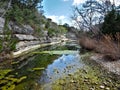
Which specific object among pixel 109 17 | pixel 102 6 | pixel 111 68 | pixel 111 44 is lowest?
pixel 111 68

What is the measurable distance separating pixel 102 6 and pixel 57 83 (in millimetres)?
19075

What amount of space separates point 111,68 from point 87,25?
1992 cm

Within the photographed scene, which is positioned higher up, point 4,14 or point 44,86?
point 4,14

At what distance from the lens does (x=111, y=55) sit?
1025cm

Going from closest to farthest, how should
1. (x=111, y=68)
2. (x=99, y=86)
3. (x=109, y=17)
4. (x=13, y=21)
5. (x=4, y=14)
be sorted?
(x=99, y=86), (x=111, y=68), (x=109, y=17), (x=4, y=14), (x=13, y=21)

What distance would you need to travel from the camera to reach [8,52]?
13.2m

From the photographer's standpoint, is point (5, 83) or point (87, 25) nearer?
point (5, 83)

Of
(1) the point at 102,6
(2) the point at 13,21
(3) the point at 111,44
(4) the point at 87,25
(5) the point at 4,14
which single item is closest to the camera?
(3) the point at 111,44

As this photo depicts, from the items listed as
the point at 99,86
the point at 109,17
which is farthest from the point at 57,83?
the point at 109,17

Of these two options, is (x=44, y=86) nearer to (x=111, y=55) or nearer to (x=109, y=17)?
(x=111, y=55)

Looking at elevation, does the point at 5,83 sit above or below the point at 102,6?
below

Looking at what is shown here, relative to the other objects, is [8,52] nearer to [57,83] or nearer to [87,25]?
[57,83]

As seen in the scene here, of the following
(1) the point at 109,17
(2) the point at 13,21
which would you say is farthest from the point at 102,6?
(2) the point at 13,21

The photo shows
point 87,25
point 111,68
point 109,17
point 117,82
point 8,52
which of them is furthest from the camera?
point 87,25
